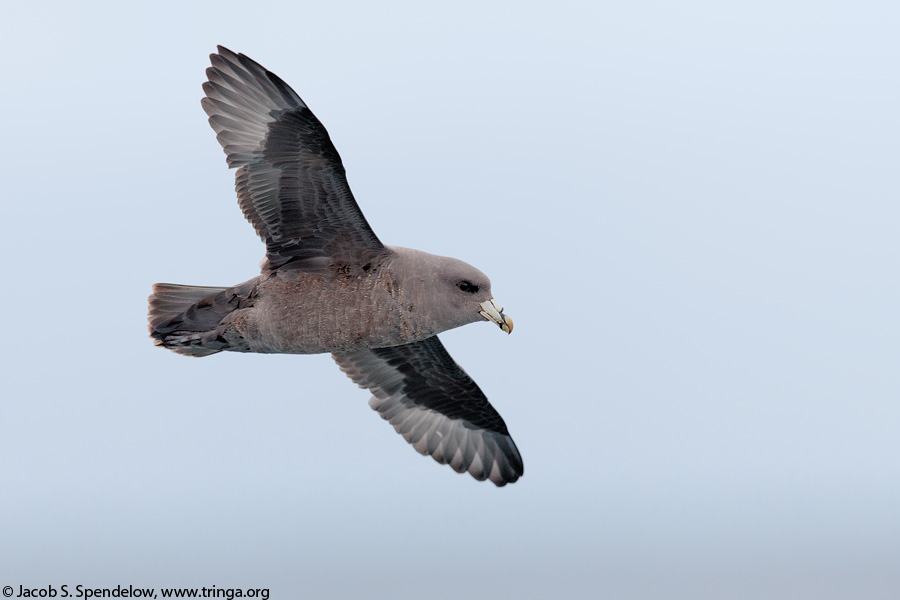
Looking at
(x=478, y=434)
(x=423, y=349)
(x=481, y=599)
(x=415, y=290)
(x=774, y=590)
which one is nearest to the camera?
(x=415, y=290)

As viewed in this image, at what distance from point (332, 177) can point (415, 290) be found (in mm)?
1208

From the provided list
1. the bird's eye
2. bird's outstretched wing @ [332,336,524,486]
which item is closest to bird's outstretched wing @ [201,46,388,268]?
the bird's eye

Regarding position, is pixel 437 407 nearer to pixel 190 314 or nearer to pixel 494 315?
pixel 494 315

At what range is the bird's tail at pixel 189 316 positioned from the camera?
9.44 meters

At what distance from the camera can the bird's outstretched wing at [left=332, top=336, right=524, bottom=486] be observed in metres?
11.2

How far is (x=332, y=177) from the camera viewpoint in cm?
898

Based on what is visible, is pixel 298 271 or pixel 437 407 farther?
pixel 437 407

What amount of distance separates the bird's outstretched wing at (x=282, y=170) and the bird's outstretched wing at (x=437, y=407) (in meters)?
2.06

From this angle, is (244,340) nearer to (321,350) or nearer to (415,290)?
(321,350)

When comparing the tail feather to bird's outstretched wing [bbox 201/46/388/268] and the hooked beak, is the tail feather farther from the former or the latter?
the hooked beak

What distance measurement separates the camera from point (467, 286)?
29.2 ft

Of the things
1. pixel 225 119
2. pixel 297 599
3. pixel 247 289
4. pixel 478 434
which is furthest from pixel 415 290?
pixel 297 599

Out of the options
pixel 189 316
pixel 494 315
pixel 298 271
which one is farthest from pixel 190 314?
pixel 494 315

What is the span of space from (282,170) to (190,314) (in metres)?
1.60
